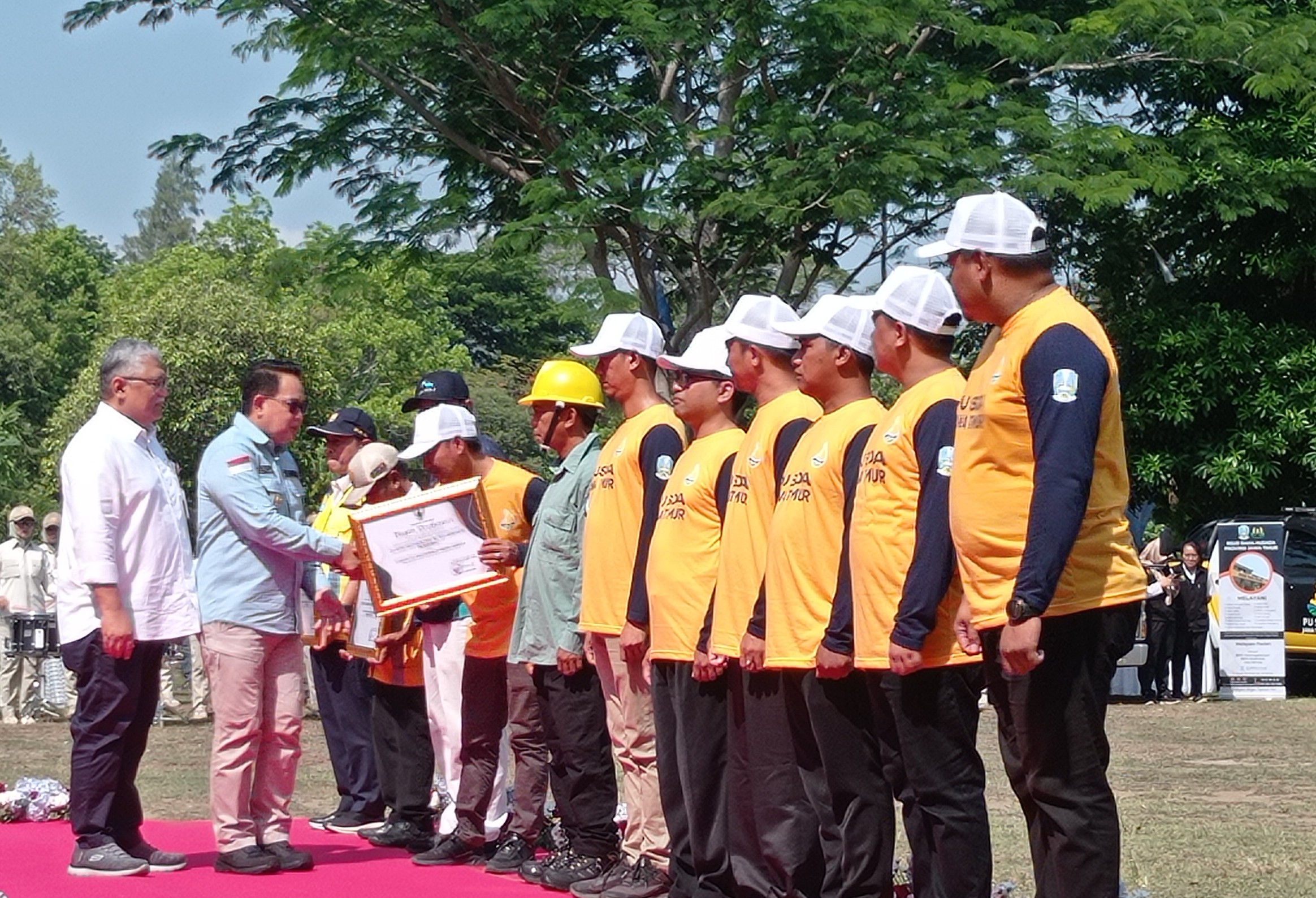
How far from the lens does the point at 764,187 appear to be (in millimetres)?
18156

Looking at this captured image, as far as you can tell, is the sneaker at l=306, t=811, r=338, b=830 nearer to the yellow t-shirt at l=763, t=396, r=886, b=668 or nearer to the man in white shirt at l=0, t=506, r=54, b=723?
the yellow t-shirt at l=763, t=396, r=886, b=668

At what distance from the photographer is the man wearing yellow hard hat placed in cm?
761

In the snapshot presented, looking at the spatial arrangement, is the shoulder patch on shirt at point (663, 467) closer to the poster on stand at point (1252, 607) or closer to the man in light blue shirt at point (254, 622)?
the man in light blue shirt at point (254, 622)

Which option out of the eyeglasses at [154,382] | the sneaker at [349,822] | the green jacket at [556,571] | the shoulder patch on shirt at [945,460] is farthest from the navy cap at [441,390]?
the shoulder patch on shirt at [945,460]

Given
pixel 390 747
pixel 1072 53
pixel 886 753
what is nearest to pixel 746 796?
pixel 886 753

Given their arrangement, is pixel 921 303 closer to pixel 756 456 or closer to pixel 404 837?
pixel 756 456

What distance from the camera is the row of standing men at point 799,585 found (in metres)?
4.82

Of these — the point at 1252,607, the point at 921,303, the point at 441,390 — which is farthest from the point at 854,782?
the point at 1252,607

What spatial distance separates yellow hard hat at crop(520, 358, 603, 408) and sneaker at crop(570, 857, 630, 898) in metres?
1.90

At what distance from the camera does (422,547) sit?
8.01m

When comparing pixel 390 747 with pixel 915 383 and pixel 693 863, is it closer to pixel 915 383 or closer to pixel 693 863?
pixel 693 863

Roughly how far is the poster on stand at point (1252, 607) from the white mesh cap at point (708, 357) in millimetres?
14264

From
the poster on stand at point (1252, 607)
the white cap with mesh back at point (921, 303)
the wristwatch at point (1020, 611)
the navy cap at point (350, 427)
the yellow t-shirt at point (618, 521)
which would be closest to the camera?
the wristwatch at point (1020, 611)

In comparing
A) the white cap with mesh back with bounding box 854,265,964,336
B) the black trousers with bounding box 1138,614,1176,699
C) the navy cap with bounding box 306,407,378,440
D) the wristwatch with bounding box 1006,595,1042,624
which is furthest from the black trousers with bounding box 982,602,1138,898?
the black trousers with bounding box 1138,614,1176,699
